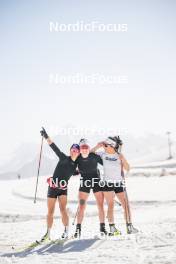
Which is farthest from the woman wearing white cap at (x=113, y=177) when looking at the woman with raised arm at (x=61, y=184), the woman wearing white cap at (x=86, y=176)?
the woman with raised arm at (x=61, y=184)

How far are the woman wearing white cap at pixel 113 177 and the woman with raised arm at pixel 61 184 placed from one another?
0.65 meters

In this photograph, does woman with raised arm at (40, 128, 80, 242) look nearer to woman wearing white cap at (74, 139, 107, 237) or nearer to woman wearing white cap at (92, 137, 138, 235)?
woman wearing white cap at (74, 139, 107, 237)

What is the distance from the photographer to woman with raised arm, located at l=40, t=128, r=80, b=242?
32.0 ft

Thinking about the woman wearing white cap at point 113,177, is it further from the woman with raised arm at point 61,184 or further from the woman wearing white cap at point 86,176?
the woman with raised arm at point 61,184

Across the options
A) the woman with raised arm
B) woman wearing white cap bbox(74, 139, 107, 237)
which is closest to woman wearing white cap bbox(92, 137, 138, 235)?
woman wearing white cap bbox(74, 139, 107, 237)

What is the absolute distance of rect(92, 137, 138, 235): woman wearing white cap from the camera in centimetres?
998

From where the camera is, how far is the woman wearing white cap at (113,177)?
9984 millimetres

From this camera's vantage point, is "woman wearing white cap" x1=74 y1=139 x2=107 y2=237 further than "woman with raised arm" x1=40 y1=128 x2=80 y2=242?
Yes

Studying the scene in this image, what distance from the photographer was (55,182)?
977 centimetres

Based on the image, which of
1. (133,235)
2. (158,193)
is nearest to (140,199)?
(158,193)

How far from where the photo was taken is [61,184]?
975 cm

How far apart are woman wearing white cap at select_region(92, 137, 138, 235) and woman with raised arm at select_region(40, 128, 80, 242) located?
0.65 m

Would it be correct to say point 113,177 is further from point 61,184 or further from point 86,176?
point 61,184

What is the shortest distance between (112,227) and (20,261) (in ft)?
9.33
